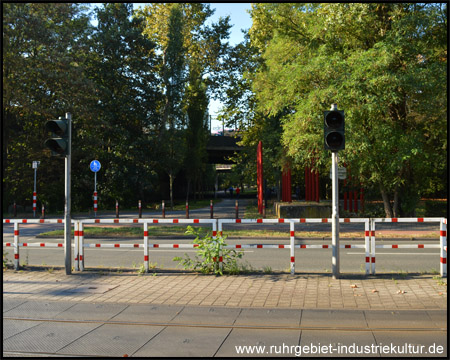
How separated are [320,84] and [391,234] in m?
6.79

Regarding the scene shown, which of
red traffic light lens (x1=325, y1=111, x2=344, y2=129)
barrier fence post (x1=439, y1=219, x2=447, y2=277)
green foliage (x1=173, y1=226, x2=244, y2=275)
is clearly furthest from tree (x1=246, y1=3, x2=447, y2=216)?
green foliage (x1=173, y1=226, x2=244, y2=275)

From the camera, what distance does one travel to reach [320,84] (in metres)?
18.8

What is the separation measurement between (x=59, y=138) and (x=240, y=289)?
4.61 meters

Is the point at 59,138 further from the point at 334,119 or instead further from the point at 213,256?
the point at 334,119

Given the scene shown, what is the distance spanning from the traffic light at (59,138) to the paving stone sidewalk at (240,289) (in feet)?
8.01

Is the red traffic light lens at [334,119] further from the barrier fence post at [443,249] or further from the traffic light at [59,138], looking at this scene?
the traffic light at [59,138]

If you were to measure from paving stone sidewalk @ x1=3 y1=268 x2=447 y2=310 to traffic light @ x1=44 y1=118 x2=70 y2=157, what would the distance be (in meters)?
2.44

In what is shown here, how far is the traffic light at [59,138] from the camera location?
28.9 ft

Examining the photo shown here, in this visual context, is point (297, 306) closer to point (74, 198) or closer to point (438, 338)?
point (438, 338)

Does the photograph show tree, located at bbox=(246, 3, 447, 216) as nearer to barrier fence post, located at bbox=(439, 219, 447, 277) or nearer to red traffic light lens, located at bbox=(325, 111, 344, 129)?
barrier fence post, located at bbox=(439, 219, 447, 277)

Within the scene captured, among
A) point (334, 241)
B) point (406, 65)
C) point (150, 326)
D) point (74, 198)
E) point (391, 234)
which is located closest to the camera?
point (150, 326)

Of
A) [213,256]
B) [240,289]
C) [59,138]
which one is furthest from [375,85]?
[59,138]

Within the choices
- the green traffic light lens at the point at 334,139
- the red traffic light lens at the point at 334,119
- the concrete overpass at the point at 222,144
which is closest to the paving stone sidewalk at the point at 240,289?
the green traffic light lens at the point at 334,139

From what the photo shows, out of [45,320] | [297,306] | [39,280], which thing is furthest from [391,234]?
[45,320]
